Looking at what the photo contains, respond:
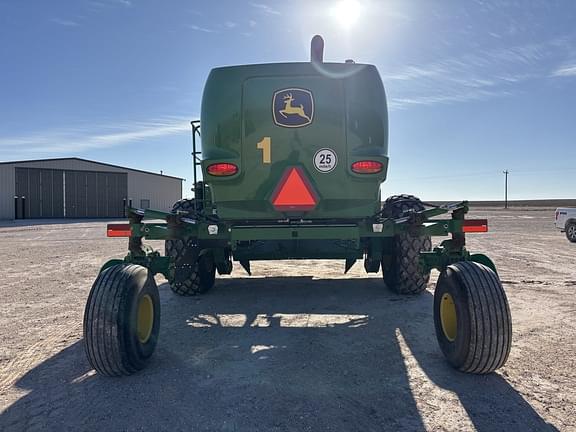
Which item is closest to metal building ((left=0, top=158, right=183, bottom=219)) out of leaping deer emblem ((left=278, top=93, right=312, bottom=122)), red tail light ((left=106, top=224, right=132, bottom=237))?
A: red tail light ((left=106, top=224, right=132, bottom=237))

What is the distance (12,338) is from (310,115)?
3824mm

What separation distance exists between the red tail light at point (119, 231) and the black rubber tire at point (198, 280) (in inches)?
79.3

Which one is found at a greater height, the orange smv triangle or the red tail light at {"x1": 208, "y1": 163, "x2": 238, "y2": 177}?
the red tail light at {"x1": 208, "y1": 163, "x2": 238, "y2": 177}

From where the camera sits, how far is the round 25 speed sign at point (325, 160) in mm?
4219

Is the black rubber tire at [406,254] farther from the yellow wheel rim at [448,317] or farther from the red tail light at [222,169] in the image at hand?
the red tail light at [222,169]

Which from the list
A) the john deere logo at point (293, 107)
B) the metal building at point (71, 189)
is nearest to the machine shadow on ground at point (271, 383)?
the john deere logo at point (293, 107)

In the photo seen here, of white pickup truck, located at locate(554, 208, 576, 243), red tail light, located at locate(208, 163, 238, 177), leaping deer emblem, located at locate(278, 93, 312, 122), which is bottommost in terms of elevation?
white pickup truck, located at locate(554, 208, 576, 243)

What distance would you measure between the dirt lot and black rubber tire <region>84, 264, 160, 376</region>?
0.47ft

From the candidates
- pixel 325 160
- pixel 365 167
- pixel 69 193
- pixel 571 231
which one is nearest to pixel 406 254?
pixel 365 167

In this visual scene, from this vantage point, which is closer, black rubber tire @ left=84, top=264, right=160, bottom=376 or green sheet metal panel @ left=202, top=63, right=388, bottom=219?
black rubber tire @ left=84, top=264, right=160, bottom=376

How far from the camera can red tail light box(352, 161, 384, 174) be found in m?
4.23

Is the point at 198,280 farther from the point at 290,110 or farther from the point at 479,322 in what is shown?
the point at 479,322

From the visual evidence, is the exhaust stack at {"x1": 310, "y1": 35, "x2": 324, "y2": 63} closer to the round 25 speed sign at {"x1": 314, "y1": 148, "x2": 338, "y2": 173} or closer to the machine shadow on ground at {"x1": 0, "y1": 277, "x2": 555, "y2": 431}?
the round 25 speed sign at {"x1": 314, "y1": 148, "x2": 338, "y2": 173}

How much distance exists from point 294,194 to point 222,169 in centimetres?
82
